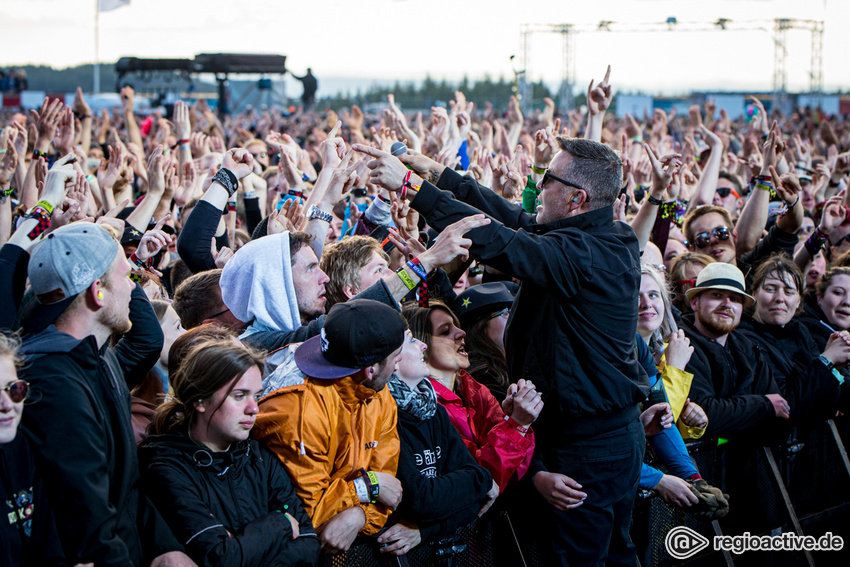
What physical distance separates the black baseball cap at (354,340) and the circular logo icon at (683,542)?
76.7 inches

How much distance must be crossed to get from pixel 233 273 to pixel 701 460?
258 centimetres

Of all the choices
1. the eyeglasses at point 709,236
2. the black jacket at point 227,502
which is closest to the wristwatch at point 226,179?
the black jacket at point 227,502

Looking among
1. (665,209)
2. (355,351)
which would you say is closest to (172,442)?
(355,351)

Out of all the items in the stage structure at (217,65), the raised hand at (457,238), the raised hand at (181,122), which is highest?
the stage structure at (217,65)

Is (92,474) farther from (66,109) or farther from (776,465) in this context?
(66,109)

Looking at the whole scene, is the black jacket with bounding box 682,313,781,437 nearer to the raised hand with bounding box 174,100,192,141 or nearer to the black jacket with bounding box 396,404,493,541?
the black jacket with bounding box 396,404,493,541

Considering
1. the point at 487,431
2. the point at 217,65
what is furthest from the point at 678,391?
the point at 217,65

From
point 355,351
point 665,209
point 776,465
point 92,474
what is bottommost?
point 776,465

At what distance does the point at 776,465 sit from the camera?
4.32 metres

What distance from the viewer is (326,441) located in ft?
8.77

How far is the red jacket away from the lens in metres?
3.08

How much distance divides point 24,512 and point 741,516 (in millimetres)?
3550

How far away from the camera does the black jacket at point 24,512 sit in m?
1.95

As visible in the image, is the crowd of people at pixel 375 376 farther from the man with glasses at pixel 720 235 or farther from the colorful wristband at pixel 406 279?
the man with glasses at pixel 720 235
